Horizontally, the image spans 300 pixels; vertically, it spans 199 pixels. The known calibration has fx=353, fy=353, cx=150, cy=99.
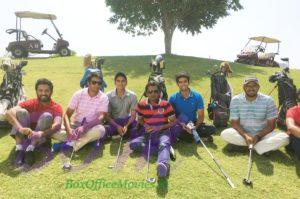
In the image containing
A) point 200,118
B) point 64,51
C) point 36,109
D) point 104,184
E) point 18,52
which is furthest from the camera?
point 64,51

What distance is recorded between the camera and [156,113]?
750 cm

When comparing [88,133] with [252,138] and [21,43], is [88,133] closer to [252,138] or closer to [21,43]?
[252,138]

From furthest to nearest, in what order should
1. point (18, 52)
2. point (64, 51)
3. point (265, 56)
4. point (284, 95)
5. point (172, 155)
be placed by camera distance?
point (265, 56) → point (64, 51) → point (18, 52) → point (284, 95) → point (172, 155)

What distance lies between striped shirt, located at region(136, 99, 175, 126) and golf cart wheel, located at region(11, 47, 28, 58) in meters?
20.9

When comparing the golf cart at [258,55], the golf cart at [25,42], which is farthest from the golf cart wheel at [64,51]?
the golf cart at [258,55]

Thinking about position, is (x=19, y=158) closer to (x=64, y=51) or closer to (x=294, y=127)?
(x=294, y=127)

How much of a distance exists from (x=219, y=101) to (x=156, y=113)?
2.69m

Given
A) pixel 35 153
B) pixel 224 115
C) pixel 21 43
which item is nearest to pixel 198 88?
pixel 224 115

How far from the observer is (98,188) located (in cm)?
562

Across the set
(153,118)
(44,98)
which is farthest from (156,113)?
(44,98)

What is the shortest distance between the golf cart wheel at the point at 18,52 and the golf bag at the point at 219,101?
19.8 m

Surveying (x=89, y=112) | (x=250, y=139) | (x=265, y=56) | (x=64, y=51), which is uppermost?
(x=265, y=56)

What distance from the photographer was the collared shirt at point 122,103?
27.2 feet

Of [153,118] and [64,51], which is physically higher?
[64,51]
